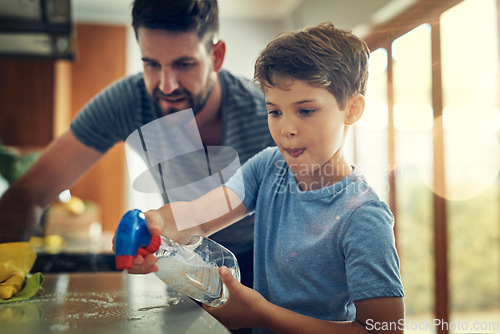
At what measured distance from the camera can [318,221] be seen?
529 mm

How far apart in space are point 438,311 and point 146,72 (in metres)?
0.56

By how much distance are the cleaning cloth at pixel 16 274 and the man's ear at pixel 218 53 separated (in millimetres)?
438

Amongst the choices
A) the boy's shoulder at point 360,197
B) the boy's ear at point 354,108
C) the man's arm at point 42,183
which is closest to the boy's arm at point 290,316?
the boy's shoulder at point 360,197

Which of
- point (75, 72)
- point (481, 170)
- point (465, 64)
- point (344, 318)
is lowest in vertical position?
point (344, 318)

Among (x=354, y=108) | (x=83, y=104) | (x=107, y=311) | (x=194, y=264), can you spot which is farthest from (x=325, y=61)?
(x=83, y=104)

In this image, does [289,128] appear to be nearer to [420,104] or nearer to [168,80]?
[420,104]

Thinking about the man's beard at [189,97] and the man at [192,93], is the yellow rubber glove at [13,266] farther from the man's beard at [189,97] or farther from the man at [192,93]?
the man's beard at [189,97]

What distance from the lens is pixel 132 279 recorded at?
32.0 inches

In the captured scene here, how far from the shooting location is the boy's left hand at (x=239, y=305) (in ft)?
1.68

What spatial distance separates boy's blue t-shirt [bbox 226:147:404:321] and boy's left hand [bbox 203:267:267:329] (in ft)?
0.11

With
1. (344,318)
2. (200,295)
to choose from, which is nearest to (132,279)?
(200,295)

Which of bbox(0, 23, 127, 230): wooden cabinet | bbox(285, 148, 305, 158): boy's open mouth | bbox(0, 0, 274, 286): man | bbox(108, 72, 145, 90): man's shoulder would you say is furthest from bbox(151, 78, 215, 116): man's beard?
bbox(0, 23, 127, 230): wooden cabinet

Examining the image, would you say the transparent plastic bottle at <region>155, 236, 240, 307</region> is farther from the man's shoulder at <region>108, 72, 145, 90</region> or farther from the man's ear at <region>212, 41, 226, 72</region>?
the man's shoulder at <region>108, 72, 145, 90</region>

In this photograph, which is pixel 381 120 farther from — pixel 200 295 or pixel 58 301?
pixel 58 301
